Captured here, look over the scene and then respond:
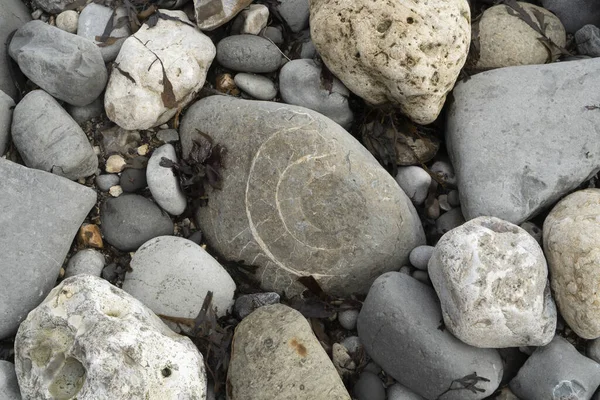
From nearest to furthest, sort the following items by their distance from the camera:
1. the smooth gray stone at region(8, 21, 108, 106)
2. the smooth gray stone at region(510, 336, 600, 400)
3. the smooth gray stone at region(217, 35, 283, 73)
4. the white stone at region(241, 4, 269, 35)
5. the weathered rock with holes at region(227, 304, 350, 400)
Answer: the weathered rock with holes at region(227, 304, 350, 400) < the smooth gray stone at region(510, 336, 600, 400) < the smooth gray stone at region(8, 21, 108, 106) < the smooth gray stone at region(217, 35, 283, 73) < the white stone at region(241, 4, 269, 35)

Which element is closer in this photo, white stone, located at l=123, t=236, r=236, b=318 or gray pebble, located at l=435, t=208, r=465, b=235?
white stone, located at l=123, t=236, r=236, b=318

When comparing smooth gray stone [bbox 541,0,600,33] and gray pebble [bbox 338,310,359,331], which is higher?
smooth gray stone [bbox 541,0,600,33]

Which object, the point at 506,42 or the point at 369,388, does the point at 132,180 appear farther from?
the point at 506,42

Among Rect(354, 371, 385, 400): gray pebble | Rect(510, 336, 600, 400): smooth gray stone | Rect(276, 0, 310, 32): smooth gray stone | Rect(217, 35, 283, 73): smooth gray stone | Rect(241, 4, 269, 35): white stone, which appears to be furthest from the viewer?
Rect(276, 0, 310, 32): smooth gray stone

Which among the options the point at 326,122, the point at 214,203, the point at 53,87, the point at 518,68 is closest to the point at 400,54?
the point at 326,122

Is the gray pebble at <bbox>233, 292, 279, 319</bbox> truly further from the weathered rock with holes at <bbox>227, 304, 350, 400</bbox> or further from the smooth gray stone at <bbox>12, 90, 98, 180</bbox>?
the smooth gray stone at <bbox>12, 90, 98, 180</bbox>

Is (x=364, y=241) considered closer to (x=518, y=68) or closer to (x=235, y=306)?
(x=235, y=306)

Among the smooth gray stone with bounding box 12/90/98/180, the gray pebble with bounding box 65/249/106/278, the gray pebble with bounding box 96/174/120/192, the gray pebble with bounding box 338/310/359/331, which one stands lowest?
the gray pebble with bounding box 338/310/359/331

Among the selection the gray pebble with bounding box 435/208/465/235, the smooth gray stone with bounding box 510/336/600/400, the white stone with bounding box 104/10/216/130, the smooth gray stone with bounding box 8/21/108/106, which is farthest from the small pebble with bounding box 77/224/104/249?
the smooth gray stone with bounding box 510/336/600/400
